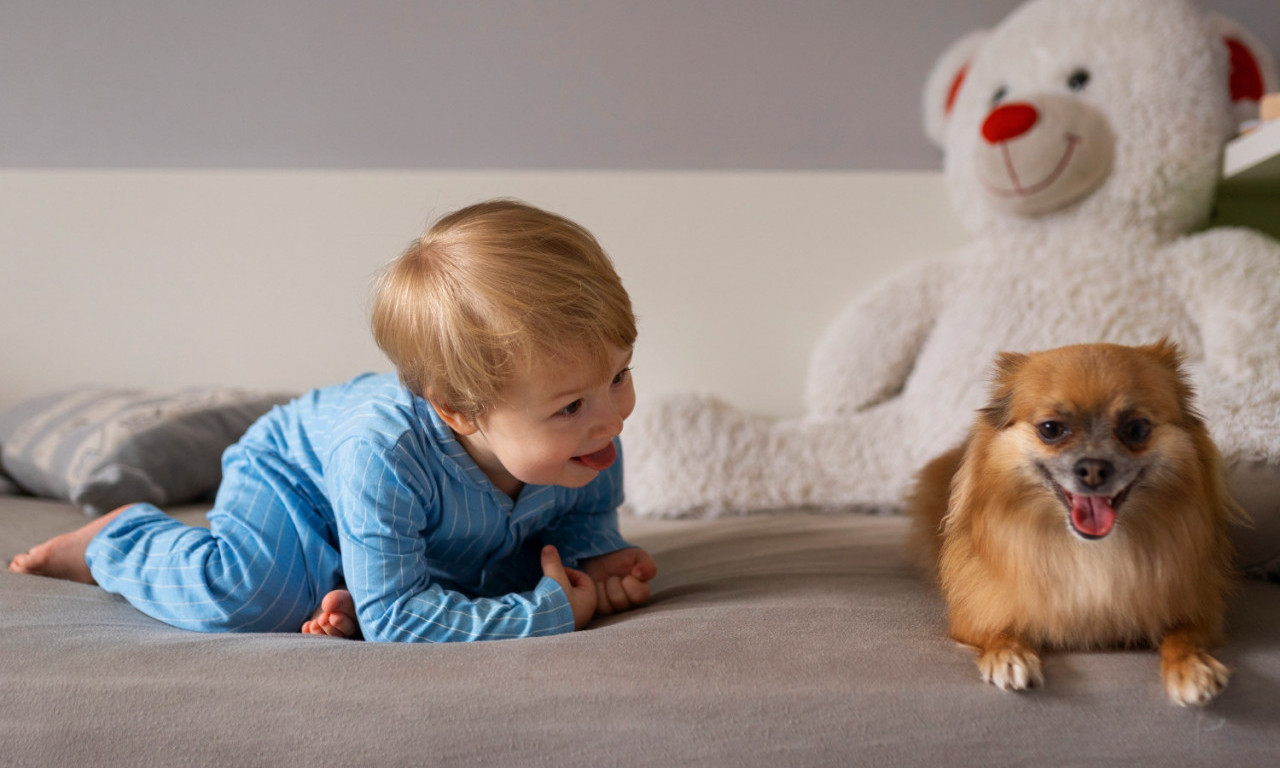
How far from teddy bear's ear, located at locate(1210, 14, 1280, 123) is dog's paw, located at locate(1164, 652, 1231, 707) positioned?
1.28m

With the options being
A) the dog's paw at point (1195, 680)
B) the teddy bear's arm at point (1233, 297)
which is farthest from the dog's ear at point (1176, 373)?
the teddy bear's arm at point (1233, 297)

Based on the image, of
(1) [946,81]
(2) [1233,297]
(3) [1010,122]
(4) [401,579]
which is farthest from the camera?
(1) [946,81]

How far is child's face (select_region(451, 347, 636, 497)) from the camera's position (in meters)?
0.99

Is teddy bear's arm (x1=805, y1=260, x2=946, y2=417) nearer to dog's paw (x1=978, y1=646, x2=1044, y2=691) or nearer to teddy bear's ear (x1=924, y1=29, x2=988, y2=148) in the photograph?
teddy bear's ear (x1=924, y1=29, x2=988, y2=148)

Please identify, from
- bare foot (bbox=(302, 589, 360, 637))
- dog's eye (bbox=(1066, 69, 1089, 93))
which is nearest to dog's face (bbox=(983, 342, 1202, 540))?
bare foot (bbox=(302, 589, 360, 637))

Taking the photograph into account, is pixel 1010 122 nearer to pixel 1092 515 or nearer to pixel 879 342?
pixel 879 342

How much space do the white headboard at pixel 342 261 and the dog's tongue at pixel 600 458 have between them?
934 mm

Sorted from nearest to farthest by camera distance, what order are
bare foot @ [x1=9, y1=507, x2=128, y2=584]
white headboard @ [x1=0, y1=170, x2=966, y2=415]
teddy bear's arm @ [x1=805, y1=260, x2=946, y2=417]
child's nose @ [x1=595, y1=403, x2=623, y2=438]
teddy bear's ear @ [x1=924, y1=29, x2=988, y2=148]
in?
child's nose @ [x1=595, y1=403, x2=623, y2=438], bare foot @ [x1=9, y1=507, x2=128, y2=584], teddy bear's arm @ [x1=805, y1=260, x2=946, y2=417], teddy bear's ear @ [x1=924, y1=29, x2=988, y2=148], white headboard @ [x1=0, y1=170, x2=966, y2=415]

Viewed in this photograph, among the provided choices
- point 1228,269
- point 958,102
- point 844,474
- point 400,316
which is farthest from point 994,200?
point 400,316

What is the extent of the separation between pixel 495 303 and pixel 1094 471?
2.00 ft

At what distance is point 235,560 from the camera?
3.67 feet

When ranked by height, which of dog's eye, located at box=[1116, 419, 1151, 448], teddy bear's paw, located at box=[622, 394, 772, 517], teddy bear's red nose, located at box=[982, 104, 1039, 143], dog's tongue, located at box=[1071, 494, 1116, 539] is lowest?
teddy bear's paw, located at box=[622, 394, 772, 517]

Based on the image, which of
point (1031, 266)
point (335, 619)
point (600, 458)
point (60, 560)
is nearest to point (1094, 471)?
point (600, 458)

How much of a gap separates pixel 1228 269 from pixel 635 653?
122 centimetres
